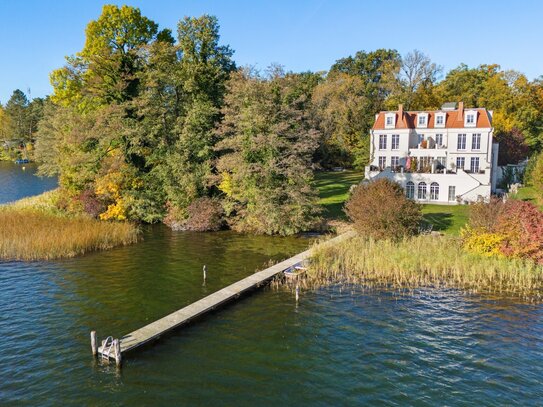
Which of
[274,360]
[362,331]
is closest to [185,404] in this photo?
[274,360]

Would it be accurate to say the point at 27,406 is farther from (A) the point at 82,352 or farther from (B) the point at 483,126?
(B) the point at 483,126

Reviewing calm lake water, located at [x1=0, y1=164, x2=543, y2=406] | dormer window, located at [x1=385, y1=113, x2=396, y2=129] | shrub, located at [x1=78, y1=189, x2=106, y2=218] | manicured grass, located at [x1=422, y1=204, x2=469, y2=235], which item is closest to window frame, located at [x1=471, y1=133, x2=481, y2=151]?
dormer window, located at [x1=385, y1=113, x2=396, y2=129]

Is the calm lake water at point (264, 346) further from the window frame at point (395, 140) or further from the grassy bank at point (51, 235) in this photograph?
the window frame at point (395, 140)

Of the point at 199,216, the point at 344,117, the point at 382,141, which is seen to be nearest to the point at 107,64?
the point at 199,216

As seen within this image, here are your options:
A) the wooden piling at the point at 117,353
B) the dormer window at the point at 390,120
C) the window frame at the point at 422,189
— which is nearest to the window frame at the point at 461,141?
the window frame at the point at 422,189

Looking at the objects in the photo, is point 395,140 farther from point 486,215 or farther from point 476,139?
point 486,215
